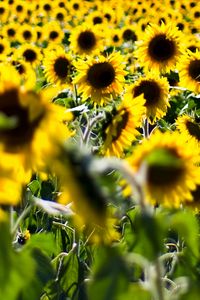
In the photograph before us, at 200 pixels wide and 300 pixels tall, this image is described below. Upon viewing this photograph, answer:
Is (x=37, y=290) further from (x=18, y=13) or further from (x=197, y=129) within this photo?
(x=18, y=13)

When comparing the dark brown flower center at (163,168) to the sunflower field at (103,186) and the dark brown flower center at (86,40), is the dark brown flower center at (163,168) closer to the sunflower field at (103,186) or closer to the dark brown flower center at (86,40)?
the sunflower field at (103,186)

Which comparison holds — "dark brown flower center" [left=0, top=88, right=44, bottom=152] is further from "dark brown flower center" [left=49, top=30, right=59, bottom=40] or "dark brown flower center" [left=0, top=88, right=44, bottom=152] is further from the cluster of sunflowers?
"dark brown flower center" [left=49, top=30, right=59, bottom=40]

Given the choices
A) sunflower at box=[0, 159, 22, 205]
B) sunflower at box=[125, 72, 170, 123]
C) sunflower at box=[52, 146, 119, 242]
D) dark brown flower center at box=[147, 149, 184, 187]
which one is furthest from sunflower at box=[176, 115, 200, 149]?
sunflower at box=[52, 146, 119, 242]

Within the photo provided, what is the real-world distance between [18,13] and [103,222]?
39.9 ft

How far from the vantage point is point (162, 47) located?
4.55m

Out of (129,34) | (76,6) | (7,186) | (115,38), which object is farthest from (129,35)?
(7,186)

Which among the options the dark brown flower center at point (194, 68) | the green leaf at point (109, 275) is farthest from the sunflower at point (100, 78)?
the green leaf at point (109, 275)

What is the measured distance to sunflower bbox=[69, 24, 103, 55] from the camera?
6.23m

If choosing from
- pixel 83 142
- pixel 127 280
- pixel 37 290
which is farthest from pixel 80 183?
pixel 83 142

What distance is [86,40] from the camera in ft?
20.7

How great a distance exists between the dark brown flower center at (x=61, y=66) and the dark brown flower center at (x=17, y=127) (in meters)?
3.82

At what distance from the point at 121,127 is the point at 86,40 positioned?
14.0 feet

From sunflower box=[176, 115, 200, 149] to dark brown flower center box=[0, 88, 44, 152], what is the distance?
2.12 m

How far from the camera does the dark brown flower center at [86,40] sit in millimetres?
6254
